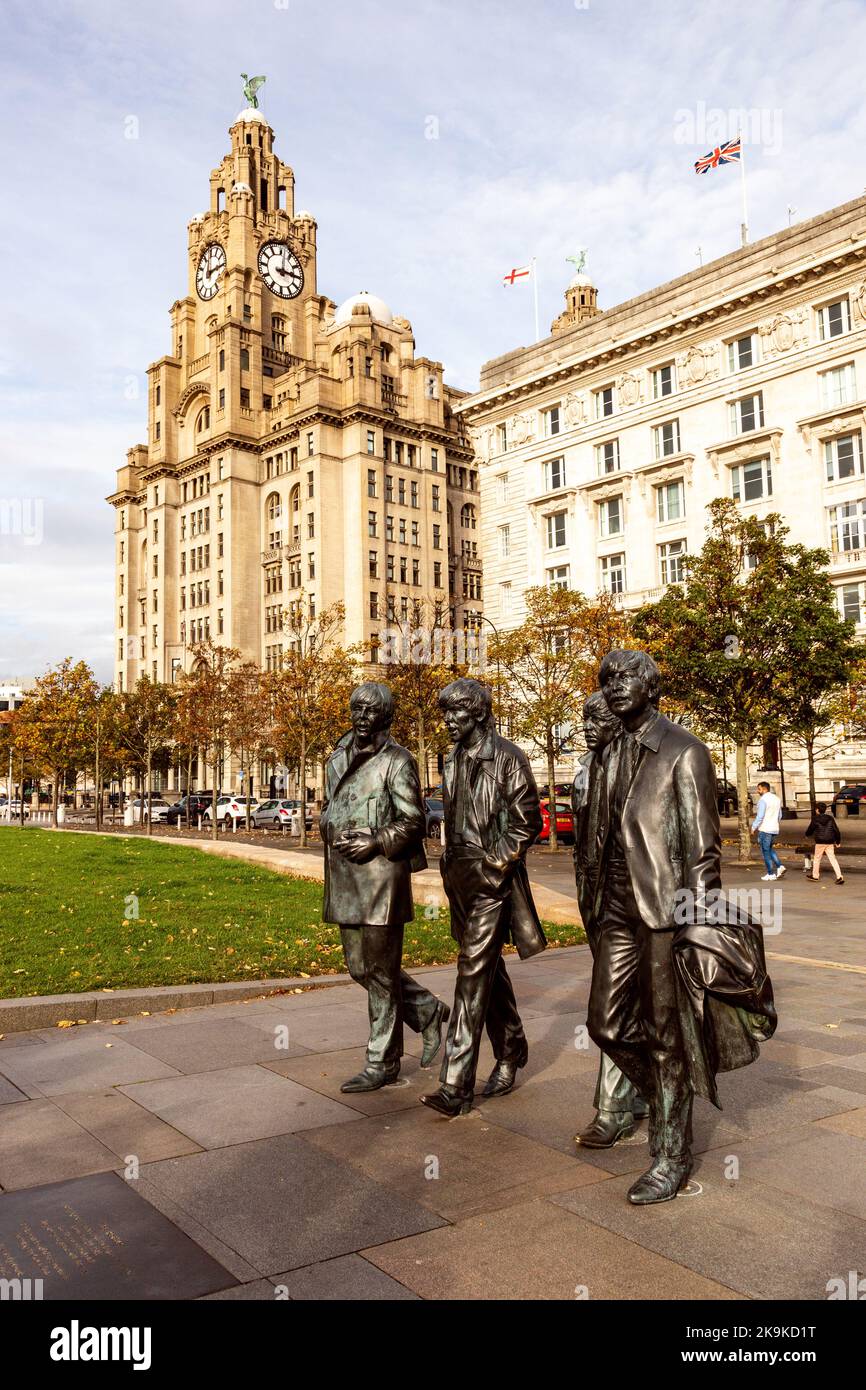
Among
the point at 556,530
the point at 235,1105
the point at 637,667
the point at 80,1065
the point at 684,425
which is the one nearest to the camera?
the point at 637,667

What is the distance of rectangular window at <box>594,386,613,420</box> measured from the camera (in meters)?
50.4

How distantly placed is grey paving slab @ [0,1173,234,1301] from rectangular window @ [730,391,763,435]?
4500cm

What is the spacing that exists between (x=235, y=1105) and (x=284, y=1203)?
142cm

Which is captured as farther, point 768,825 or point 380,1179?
point 768,825

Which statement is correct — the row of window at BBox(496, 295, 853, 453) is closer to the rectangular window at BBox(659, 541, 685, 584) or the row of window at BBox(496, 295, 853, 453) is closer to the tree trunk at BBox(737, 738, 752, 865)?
the rectangular window at BBox(659, 541, 685, 584)

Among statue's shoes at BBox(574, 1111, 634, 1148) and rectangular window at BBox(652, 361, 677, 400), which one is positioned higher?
rectangular window at BBox(652, 361, 677, 400)

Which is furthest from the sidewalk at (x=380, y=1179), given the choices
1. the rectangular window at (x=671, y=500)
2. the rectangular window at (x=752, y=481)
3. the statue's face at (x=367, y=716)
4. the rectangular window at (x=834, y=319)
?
the rectangular window at (x=671, y=500)

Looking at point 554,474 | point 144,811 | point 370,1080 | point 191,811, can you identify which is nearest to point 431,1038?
point 370,1080

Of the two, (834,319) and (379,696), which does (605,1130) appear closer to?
(379,696)

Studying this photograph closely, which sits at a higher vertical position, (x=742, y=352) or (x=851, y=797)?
(x=742, y=352)

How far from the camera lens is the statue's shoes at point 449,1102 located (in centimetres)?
538

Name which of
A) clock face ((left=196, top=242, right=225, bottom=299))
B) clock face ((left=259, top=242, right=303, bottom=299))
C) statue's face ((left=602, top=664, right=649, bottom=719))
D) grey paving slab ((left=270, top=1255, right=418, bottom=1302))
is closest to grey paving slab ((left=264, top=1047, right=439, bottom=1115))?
grey paving slab ((left=270, top=1255, right=418, bottom=1302))

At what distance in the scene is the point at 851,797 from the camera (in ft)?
133
